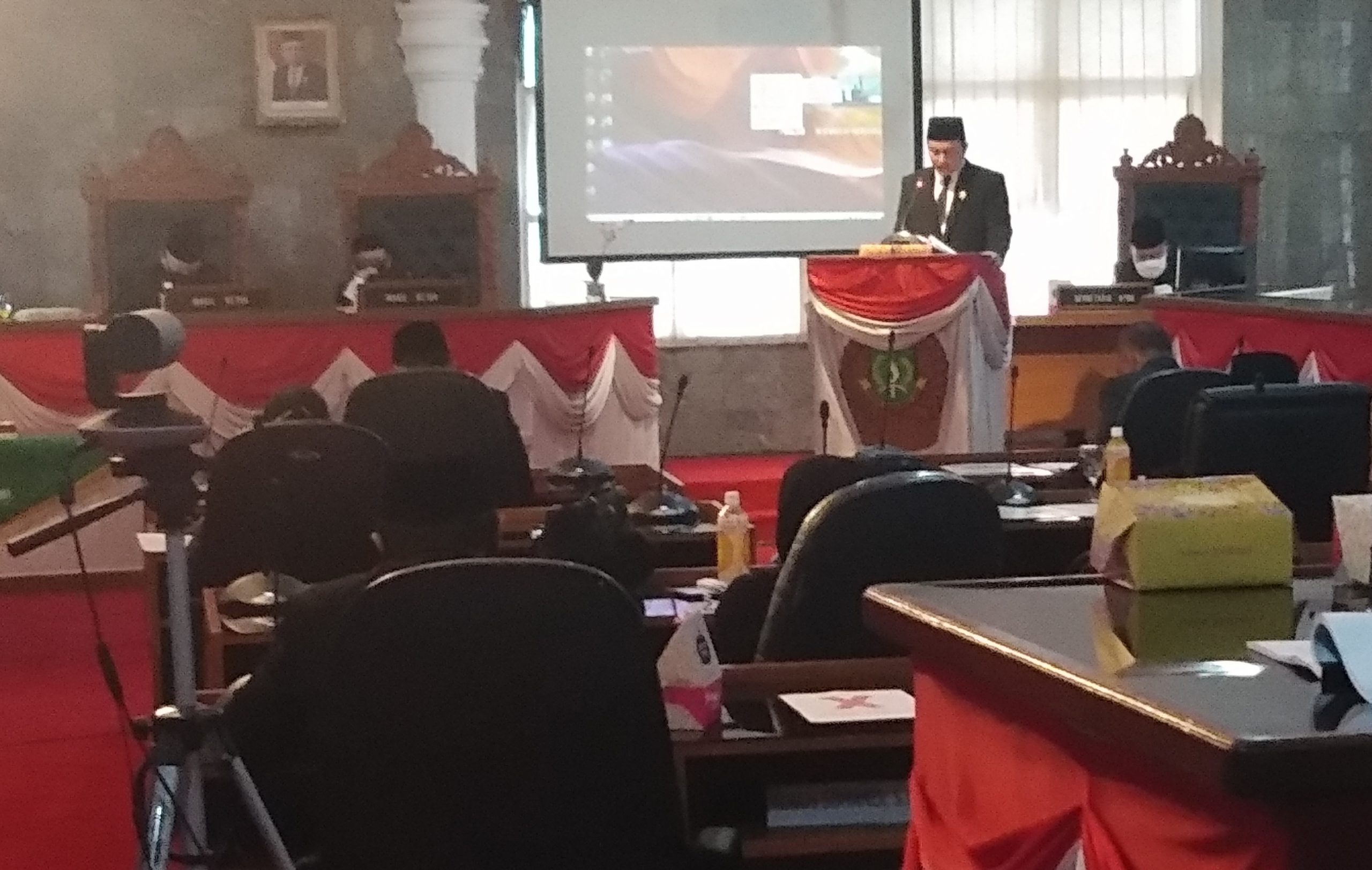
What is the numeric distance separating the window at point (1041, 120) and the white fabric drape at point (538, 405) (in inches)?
79.1

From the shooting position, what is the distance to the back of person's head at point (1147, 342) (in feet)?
20.6

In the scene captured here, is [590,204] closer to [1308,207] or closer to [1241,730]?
[1308,207]

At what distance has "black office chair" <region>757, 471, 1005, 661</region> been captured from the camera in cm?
A: 304

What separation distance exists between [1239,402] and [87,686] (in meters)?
3.21

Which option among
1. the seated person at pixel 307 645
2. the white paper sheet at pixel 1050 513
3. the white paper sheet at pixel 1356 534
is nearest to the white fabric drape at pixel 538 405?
the white paper sheet at pixel 1050 513

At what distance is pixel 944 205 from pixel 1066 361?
111 centimetres

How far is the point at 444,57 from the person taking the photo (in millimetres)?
9078

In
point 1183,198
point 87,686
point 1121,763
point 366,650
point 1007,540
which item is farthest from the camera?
point 1183,198

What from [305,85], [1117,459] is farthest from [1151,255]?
[1117,459]

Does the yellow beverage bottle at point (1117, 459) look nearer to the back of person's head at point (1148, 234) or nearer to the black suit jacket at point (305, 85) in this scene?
the back of person's head at point (1148, 234)

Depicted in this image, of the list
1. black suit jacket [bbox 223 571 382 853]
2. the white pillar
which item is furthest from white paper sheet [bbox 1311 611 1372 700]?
the white pillar

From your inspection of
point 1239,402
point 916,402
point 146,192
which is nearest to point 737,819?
point 1239,402

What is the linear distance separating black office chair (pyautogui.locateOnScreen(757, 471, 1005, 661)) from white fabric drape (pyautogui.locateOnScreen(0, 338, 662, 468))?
3.97 m

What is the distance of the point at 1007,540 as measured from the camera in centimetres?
415
